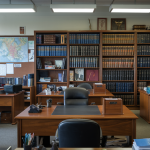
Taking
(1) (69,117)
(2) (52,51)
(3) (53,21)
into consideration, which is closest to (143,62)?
(2) (52,51)

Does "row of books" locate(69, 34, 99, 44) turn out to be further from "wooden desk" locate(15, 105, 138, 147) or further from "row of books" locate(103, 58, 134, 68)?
"wooden desk" locate(15, 105, 138, 147)

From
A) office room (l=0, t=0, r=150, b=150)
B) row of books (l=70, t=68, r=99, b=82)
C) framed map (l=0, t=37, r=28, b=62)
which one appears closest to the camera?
office room (l=0, t=0, r=150, b=150)

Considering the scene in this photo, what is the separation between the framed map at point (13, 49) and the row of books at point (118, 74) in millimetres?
2852

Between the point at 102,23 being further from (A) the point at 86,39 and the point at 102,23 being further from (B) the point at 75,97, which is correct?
(B) the point at 75,97

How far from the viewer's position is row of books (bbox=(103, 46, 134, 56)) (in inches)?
225

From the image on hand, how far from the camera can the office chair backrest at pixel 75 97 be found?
3.23m

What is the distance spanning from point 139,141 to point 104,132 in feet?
3.74

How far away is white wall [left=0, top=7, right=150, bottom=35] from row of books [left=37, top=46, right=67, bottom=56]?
29.8 inches

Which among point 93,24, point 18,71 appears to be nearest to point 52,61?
point 18,71

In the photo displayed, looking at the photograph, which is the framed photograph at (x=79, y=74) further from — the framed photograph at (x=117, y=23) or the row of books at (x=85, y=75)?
the framed photograph at (x=117, y=23)

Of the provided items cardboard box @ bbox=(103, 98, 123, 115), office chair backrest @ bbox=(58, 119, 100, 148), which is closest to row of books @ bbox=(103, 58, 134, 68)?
cardboard box @ bbox=(103, 98, 123, 115)

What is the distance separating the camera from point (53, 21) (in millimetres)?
6039

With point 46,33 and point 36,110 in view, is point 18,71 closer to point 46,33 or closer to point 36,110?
point 46,33

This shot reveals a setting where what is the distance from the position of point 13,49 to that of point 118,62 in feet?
12.0
